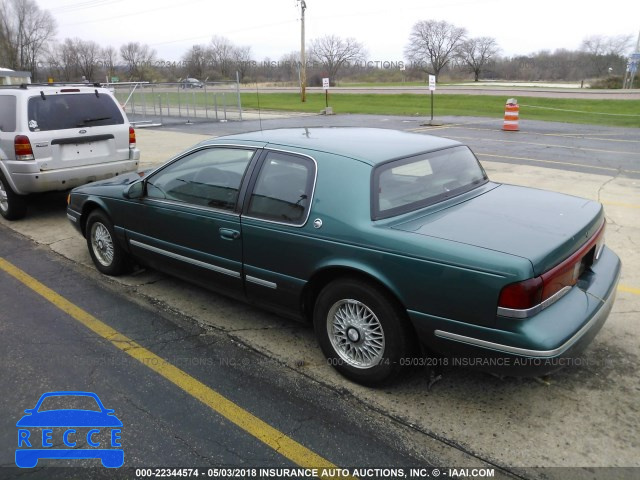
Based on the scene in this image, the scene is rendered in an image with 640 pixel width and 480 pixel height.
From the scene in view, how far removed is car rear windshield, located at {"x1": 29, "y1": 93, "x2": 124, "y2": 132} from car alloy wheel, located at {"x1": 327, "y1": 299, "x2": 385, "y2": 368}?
5.43 meters

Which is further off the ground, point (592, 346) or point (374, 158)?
point (374, 158)

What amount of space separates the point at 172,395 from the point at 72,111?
208 inches

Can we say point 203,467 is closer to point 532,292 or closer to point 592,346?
point 532,292

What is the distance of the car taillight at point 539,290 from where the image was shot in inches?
97.7

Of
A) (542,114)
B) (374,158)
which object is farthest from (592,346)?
(542,114)

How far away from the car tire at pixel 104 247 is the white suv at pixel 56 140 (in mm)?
2131

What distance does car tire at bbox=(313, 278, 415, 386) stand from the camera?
292cm

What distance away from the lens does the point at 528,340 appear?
2.49 meters

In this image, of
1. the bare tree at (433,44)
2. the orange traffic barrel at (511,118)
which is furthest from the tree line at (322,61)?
the orange traffic barrel at (511,118)

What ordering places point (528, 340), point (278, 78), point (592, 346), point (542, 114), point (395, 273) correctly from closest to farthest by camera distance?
point (528, 340) < point (395, 273) < point (592, 346) < point (542, 114) < point (278, 78)

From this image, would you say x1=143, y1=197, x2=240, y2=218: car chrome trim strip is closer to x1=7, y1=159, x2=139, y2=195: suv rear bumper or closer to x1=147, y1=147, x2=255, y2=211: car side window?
x1=147, y1=147, x2=255, y2=211: car side window

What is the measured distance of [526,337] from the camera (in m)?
2.50

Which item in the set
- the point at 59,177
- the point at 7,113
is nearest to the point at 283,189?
the point at 59,177

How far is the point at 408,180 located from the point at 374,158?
304 millimetres
